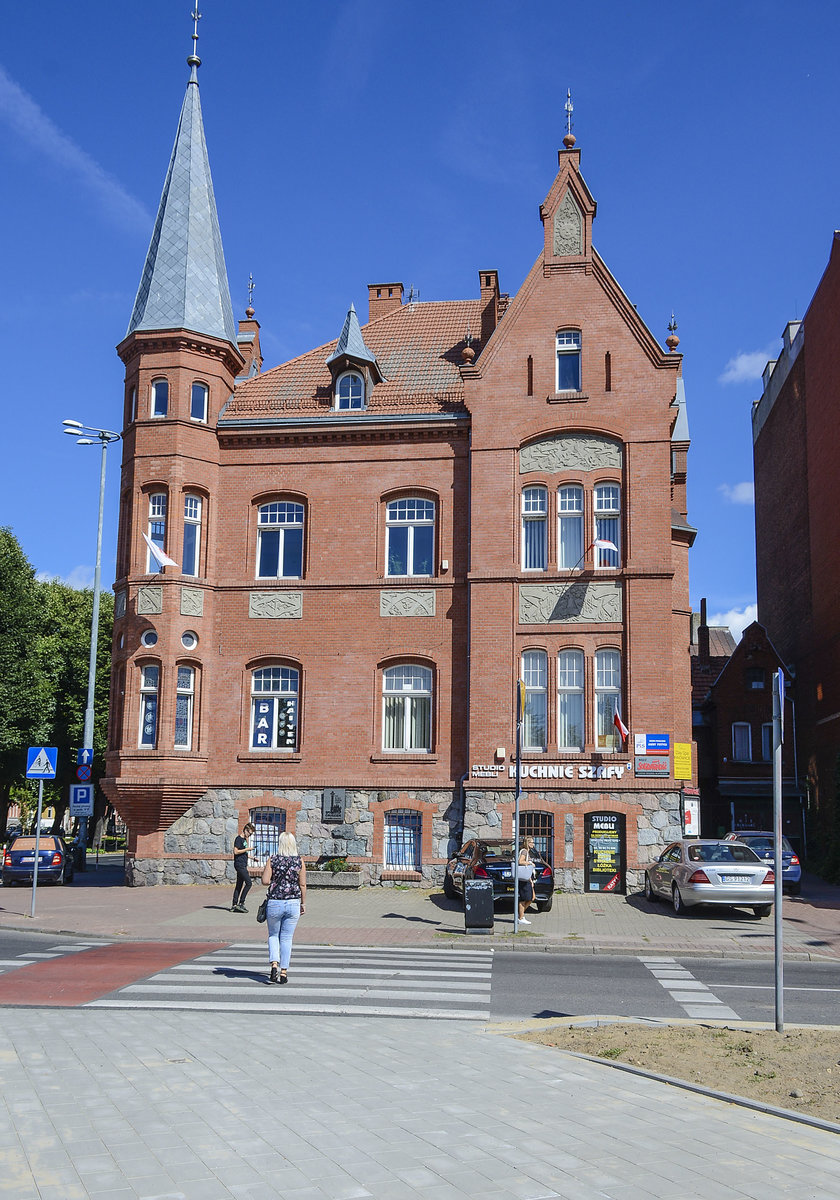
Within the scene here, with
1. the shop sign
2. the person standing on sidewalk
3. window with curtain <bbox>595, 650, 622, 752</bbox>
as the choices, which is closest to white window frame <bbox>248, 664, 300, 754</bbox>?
the person standing on sidewalk

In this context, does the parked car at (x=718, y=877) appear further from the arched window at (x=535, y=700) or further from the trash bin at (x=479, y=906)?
the arched window at (x=535, y=700)

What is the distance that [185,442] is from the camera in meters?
27.9

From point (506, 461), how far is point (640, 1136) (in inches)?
847

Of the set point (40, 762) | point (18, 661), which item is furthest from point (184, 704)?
point (18, 661)

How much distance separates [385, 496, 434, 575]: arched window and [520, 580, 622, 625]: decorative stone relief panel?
283cm

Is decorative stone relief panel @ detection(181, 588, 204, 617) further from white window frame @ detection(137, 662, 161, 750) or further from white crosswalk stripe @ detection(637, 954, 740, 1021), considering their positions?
white crosswalk stripe @ detection(637, 954, 740, 1021)

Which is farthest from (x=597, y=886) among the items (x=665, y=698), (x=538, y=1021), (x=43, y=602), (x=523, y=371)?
(x=43, y=602)

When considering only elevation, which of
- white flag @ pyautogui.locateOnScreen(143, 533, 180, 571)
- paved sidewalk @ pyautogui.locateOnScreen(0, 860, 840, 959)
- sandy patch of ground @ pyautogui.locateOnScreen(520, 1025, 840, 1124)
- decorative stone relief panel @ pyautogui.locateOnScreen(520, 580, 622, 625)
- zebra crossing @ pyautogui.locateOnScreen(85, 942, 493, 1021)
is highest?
white flag @ pyautogui.locateOnScreen(143, 533, 180, 571)

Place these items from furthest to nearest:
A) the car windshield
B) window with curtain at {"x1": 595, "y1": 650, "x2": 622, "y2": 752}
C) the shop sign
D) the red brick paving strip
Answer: window with curtain at {"x1": 595, "y1": 650, "x2": 622, "y2": 752} → the shop sign → the car windshield → the red brick paving strip

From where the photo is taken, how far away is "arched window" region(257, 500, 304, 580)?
28266 mm

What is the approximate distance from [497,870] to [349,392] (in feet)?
45.6

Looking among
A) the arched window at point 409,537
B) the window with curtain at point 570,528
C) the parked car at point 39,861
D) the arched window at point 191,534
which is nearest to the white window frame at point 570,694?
the window with curtain at point 570,528

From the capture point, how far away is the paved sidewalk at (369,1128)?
5.62 meters

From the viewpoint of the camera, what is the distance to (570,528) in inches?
1053
